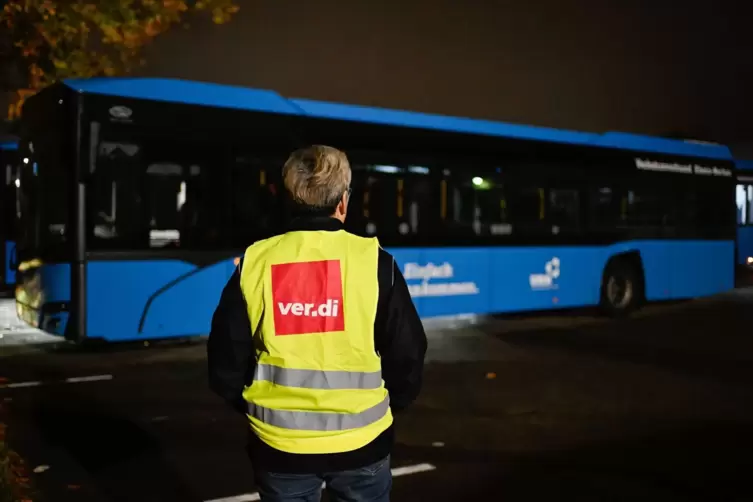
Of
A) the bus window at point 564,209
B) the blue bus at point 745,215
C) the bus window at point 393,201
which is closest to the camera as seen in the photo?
the bus window at point 393,201

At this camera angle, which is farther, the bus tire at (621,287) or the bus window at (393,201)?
the bus tire at (621,287)

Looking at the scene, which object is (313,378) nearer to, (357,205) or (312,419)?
(312,419)

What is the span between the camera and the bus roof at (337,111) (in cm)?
966

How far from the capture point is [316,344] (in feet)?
8.48

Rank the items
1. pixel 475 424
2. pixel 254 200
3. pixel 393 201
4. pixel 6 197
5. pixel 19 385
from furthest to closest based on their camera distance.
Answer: pixel 6 197, pixel 393 201, pixel 254 200, pixel 19 385, pixel 475 424

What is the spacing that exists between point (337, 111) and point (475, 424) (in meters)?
5.65

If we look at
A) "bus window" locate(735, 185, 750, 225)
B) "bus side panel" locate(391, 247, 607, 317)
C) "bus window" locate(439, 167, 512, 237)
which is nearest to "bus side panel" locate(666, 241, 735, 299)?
"bus side panel" locate(391, 247, 607, 317)

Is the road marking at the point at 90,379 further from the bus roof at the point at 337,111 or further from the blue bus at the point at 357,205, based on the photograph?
the bus roof at the point at 337,111

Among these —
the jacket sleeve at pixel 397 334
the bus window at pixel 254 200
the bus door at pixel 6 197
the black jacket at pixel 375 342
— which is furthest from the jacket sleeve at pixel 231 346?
the bus door at pixel 6 197

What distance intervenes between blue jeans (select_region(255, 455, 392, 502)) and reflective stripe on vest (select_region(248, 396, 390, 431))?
146mm

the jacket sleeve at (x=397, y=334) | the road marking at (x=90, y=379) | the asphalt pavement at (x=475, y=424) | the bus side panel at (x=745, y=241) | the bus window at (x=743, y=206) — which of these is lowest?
the asphalt pavement at (x=475, y=424)

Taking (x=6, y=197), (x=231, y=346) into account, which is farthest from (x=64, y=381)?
(x=6, y=197)

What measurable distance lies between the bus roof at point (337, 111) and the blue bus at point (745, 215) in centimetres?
795

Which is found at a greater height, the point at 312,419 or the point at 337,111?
the point at 337,111
